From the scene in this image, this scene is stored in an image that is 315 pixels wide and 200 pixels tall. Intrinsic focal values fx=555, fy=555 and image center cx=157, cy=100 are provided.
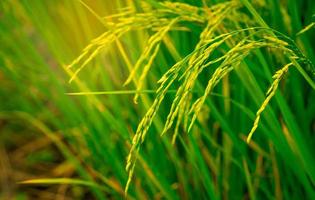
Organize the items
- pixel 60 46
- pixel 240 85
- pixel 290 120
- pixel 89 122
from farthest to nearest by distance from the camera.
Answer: pixel 60 46
pixel 89 122
pixel 240 85
pixel 290 120

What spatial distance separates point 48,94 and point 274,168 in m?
0.63

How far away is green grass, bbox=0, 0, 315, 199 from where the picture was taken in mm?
1019

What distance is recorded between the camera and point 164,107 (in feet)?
4.32

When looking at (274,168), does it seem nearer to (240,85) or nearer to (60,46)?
(240,85)

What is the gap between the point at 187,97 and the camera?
2.99 feet

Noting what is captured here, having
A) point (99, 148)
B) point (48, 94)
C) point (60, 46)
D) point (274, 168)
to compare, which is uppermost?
A: point (60, 46)

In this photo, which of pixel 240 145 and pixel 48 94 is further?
pixel 48 94

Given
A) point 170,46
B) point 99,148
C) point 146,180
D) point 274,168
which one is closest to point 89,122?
point 99,148

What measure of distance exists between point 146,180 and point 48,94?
1.30 feet

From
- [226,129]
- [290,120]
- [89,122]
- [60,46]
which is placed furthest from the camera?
[60,46]

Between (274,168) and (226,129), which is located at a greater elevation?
(226,129)

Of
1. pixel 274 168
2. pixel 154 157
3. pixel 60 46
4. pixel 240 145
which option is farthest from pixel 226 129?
pixel 60 46

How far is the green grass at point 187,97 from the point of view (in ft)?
3.34

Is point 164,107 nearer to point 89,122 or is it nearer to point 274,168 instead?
point 89,122
